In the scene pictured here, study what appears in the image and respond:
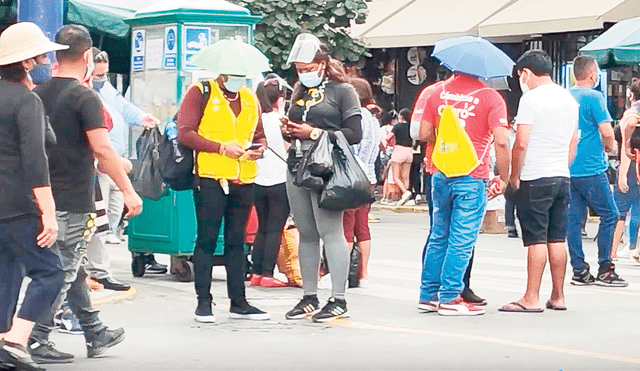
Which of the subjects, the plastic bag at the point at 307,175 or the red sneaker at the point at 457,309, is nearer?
the plastic bag at the point at 307,175

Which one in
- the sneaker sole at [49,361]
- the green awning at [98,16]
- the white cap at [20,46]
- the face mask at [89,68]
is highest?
the green awning at [98,16]

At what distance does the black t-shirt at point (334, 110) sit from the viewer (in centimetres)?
942

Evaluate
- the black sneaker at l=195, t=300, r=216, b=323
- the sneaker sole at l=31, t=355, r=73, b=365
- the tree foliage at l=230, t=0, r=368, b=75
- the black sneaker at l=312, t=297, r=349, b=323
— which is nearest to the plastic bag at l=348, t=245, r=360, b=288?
the black sneaker at l=312, t=297, r=349, b=323

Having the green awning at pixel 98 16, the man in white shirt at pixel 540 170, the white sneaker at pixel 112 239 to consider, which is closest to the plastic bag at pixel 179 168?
the man in white shirt at pixel 540 170

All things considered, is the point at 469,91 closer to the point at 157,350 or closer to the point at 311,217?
the point at 311,217

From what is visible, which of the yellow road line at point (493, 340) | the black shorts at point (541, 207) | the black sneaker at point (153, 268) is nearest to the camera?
the yellow road line at point (493, 340)

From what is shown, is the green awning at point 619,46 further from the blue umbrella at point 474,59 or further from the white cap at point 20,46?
the white cap at point 20,46

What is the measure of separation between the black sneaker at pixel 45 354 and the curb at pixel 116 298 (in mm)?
2503

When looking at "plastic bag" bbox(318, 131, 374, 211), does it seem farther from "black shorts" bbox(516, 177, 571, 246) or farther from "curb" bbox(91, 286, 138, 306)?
"curb" bbox(91, 286, 138, 306)

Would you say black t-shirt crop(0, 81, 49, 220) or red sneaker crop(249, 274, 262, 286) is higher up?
black t-shirt crop(0, 81, 49, 220)

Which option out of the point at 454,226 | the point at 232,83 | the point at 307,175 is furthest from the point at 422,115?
the point at 232,83

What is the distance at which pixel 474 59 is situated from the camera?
9797mm

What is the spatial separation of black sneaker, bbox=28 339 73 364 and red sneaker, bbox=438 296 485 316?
3.15 meters

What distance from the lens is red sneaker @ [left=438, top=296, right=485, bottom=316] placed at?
991 cm
